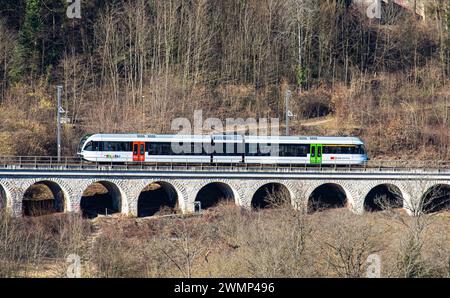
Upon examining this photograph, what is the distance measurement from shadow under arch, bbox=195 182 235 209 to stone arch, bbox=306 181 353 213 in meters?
5.72

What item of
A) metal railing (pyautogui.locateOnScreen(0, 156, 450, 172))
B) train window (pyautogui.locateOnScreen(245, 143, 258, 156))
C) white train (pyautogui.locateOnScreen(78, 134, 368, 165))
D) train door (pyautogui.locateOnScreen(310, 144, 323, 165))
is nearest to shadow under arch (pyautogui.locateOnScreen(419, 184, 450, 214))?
metal railing (pyautogui.locateOnScreen(0, 156, 450, 172))

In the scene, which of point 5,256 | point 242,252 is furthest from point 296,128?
point 5,256

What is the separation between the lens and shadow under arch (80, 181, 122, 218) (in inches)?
2325

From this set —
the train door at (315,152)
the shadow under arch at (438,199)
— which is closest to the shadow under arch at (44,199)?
the train door at (315,152)

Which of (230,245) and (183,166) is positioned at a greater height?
(183,166)

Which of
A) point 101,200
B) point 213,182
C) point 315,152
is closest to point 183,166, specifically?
point 213,182

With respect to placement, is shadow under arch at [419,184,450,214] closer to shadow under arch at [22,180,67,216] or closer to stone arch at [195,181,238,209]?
stone arch at [195,181,238,209]

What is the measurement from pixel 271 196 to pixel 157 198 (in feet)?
27.7

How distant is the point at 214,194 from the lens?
211ft

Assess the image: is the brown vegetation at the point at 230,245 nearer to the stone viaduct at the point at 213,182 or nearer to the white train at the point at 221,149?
the stone viaduct at the point at 213,182

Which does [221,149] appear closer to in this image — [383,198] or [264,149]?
[264,149]

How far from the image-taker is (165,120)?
7381 cm
